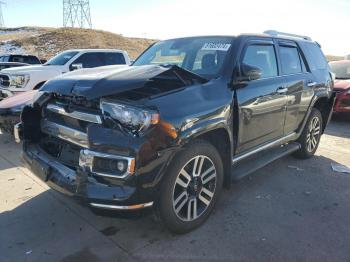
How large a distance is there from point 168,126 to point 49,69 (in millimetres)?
7667

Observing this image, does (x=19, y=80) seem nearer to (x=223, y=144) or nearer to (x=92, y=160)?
(x=223, y=144)

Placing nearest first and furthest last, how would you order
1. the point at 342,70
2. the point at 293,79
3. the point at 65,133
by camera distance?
the point at 65,133, the point at 293,79, the point at 342,70

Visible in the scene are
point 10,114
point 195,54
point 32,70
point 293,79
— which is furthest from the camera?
point 32,70

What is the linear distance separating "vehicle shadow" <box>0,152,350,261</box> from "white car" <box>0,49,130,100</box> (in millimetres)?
5254

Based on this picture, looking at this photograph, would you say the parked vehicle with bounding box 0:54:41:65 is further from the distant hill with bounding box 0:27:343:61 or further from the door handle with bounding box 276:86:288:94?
the distant hill with bounding box 0:27:343:61

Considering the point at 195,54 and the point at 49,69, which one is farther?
the point at 49,69

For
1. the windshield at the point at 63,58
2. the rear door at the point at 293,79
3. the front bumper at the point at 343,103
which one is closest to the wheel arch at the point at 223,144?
the rear door at the point at 293,79

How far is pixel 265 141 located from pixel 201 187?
136cm

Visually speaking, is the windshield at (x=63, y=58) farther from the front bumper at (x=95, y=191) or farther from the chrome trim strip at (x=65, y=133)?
the front bumper at (x=95, y=191)

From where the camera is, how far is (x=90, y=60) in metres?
10.2

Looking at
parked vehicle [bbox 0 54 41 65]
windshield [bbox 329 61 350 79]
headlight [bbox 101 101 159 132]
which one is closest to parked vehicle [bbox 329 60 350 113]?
windshield [bbox 329 61 350 79]

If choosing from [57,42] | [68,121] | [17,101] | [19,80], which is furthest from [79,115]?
[57,42]

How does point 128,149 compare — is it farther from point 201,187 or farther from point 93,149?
point 201,187

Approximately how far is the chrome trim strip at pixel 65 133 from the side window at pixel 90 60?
6.90 meters
